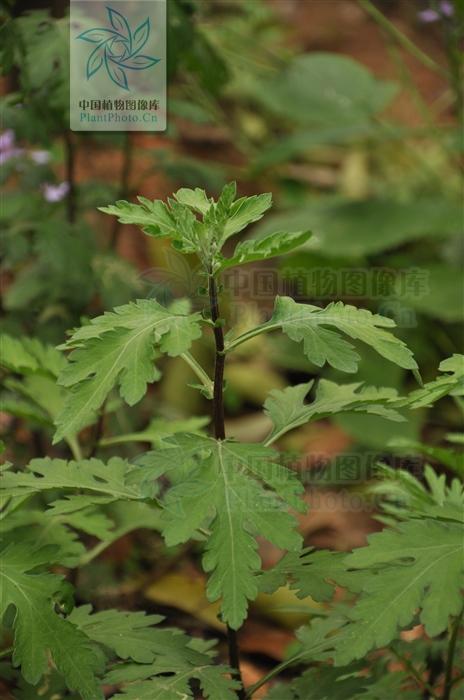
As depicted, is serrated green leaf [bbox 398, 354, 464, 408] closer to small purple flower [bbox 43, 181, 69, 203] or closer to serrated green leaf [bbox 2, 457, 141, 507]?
serrated green leaf [bbox 2, 457, 141, 507]

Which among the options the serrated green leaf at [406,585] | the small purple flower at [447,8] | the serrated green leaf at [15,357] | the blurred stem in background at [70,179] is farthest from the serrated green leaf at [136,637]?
the small purple flower at [447,8]

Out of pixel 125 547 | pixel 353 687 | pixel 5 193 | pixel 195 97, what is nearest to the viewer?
pixel 353 687

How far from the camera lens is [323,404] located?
4.41ft

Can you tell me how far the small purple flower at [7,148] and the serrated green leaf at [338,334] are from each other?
4.24 ft

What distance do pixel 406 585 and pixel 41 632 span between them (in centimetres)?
50

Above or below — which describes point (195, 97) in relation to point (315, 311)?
above

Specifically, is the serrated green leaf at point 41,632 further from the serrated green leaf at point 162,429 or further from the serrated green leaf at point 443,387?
the serrated green leaf at point 443,387

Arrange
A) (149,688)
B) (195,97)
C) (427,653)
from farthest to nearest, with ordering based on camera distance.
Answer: (195,97), (427,653), (149,688)

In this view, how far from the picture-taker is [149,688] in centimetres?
120

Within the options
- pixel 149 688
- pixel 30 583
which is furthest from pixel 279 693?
pixel 30 583

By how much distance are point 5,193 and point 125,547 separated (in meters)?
1.11

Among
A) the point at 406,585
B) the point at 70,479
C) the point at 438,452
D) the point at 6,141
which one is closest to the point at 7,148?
the point at 6,141

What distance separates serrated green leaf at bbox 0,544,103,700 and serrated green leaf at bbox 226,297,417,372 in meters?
0.45

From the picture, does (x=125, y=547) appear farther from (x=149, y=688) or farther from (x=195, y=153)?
(x=195, y=153)
